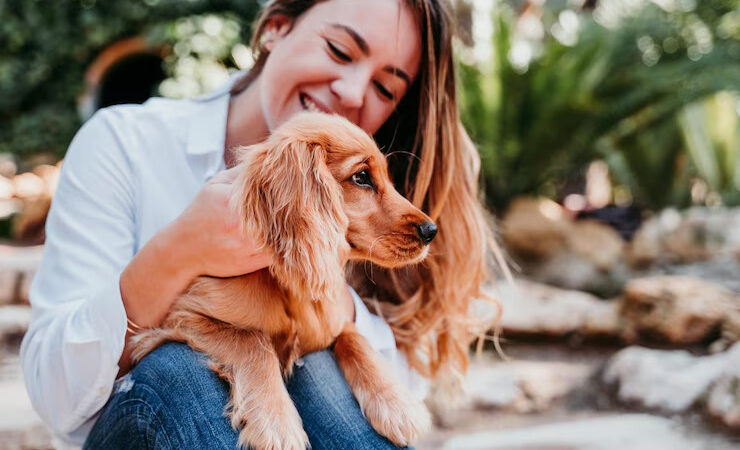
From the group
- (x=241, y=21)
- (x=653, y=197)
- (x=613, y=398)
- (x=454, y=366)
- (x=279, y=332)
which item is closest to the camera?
(x=279, y=332)

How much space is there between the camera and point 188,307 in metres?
1.64

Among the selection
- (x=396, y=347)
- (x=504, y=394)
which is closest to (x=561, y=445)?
(x=504, y=394)

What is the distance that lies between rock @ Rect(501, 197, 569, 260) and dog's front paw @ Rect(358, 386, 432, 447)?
4.56 m

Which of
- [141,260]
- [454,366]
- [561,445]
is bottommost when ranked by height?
[561,445]

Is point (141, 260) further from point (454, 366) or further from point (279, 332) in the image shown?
point (454, 366)

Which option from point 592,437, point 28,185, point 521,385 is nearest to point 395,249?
point 592,437

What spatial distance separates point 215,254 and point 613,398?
10.1 feet

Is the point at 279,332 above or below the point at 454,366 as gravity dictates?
above

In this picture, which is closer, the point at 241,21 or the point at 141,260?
the point at 141,260

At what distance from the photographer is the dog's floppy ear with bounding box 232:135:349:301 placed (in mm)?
1470

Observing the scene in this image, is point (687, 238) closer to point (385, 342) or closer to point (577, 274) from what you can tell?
point (577, 274)

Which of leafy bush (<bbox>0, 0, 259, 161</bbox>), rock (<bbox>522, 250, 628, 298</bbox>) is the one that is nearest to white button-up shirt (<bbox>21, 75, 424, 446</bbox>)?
rock (<bbox>522, 250, 628, 298</bbox>)

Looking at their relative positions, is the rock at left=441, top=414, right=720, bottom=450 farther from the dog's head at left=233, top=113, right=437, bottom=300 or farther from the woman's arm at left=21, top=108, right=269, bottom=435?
the woman's arm at left=21, top=108, right=269, bottom=435

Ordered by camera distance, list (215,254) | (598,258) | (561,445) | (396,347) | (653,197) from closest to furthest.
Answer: (215,254) < (396,347) < (561,445) < (598,258) < (653,197)
